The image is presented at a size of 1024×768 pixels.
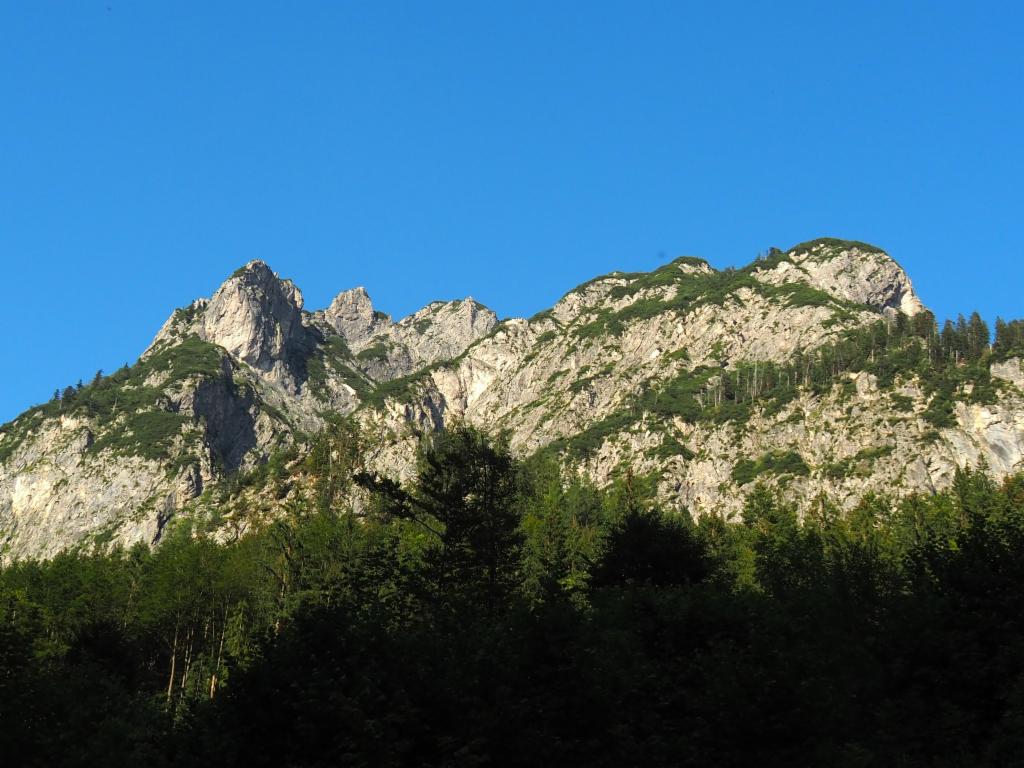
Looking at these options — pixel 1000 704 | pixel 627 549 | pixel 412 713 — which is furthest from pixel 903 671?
pixel 627 549

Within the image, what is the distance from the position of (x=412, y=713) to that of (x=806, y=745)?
11.6m

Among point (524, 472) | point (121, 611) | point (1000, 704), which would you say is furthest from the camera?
point (524, 472)

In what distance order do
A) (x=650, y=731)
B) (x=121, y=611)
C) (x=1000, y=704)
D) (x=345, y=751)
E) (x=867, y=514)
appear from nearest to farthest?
(x=345, y=751) → (x=650, y=731) → (x=1000, y=704) → (x=121, y=611) → (x=867, y=514)

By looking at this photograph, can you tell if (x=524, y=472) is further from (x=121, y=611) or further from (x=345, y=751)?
(x=345, y=751)

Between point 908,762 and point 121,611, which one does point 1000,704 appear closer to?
point 908,762

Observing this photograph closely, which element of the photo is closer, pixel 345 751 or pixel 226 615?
pixel 345 751

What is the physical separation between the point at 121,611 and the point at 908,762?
8302cm

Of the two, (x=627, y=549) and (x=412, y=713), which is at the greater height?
(x=627, y=549)

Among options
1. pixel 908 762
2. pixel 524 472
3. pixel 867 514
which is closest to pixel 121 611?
pixel 908 762

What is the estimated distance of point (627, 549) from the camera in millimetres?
68000

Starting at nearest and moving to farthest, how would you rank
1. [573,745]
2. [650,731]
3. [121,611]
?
[573,745]
[650,731]
[121,611]

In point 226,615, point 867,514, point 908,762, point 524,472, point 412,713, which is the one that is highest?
point 524,472

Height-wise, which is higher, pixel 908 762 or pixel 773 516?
pixel 773 516

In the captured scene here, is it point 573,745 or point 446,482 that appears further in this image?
point 446,482
